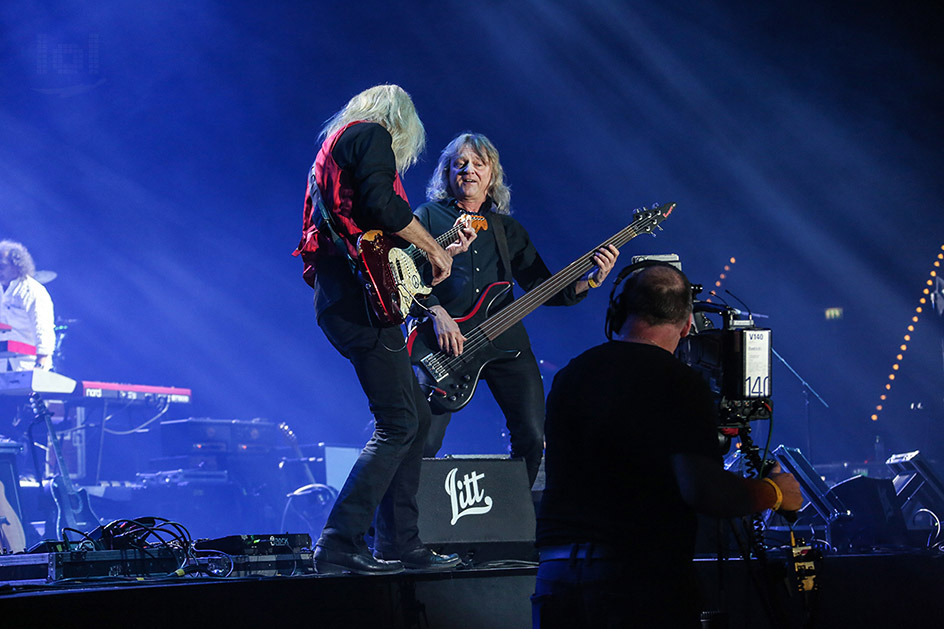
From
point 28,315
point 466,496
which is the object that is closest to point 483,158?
point 466,496

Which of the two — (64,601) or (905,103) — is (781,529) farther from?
(905,103)

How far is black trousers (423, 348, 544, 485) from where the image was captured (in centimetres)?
411

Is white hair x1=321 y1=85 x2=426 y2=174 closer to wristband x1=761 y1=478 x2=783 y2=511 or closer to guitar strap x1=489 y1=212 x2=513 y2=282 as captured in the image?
guitar strap x1=489 y1=212 x2=513 y2=282

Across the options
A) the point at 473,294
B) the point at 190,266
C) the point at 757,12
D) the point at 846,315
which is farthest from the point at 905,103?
the point at 190,266

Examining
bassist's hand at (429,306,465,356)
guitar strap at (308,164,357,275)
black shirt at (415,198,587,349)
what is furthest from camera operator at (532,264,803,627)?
black shirt at (415,198,587,349)

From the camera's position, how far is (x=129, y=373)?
11.1 metres

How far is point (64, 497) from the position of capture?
712cm

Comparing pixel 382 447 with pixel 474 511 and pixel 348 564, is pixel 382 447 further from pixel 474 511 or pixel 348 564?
pixel 474 511

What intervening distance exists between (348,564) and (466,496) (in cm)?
76

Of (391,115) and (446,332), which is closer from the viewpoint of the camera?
(391,115)

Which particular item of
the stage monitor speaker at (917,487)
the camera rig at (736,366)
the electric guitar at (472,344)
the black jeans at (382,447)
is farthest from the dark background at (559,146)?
the camera rig at (736,366)

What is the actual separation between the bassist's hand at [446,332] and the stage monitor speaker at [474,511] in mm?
486

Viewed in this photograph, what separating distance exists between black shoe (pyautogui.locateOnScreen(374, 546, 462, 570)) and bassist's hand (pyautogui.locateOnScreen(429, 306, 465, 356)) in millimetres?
877

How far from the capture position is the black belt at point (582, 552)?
2047 millimetres
